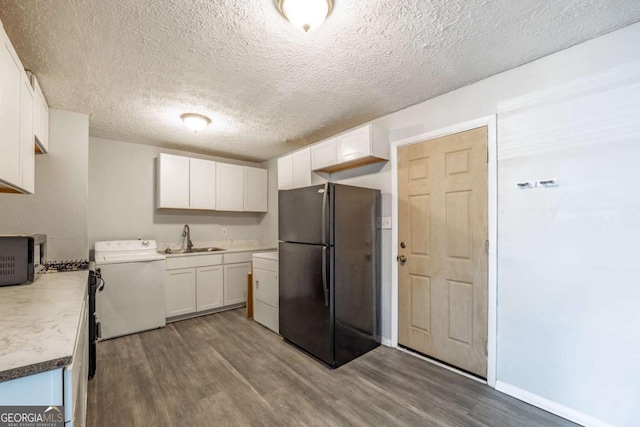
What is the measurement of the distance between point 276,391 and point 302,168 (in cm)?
231

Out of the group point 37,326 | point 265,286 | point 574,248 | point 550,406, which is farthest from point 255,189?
point 550,406

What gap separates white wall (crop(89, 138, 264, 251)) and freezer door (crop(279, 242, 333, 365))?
2087 millimetres

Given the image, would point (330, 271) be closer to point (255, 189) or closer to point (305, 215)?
point (305, 215)

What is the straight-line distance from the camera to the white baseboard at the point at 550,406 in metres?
1.67

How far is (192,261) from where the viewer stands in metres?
3.67

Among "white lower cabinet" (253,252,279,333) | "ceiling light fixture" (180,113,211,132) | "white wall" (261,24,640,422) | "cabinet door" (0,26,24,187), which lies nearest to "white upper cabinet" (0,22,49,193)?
"cabinet door" (0,26,24,187)

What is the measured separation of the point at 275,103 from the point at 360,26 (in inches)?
46.9

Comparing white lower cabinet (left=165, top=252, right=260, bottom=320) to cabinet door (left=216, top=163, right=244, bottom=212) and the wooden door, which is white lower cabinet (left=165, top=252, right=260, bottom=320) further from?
the wooden door

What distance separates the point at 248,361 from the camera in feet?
8.21

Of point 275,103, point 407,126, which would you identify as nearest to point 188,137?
point 275,103

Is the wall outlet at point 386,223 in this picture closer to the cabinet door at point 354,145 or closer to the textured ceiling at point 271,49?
the cabinet door at point 354,145

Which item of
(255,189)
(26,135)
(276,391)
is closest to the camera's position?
(26,135)

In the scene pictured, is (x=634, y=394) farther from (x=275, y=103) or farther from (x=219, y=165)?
(x=219, y=165)

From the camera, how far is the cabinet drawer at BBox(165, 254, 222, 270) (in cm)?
351
